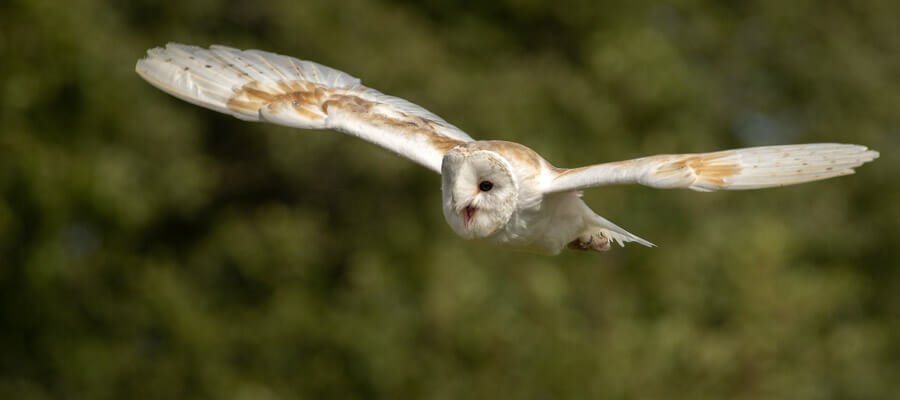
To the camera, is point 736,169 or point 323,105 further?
point 323,105

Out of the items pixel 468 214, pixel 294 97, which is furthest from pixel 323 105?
pixel 468 214

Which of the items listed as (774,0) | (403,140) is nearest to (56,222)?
(403,140)

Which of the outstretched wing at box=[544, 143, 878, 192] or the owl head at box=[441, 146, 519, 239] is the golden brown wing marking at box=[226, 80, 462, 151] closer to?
the owl head at box=[441, 146, 519, 239]

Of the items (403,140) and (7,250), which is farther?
(7,250)

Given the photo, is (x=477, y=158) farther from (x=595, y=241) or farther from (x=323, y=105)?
(x=323, y=105)

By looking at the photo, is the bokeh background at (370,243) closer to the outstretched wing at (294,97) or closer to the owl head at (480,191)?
the outstretched wing at (294,97)

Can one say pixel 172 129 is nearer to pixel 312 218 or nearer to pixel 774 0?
pixel 312 218

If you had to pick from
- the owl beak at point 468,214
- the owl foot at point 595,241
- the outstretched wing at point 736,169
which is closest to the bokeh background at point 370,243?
the owl foot at point 595,241
